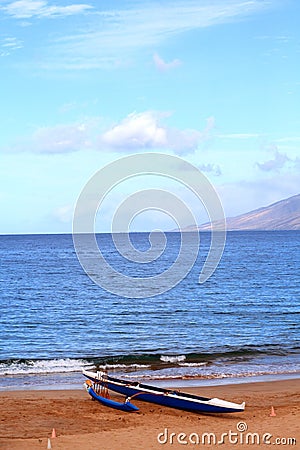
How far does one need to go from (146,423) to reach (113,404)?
228cm

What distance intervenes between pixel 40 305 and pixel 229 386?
3093 centimetres

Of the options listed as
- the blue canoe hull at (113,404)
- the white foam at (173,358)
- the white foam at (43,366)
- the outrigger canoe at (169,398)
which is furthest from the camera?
the white foam at (173,358)

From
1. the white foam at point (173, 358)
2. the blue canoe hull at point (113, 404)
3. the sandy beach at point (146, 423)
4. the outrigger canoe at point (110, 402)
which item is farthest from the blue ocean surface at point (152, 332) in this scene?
the blue canoe hull at point (113, 404)

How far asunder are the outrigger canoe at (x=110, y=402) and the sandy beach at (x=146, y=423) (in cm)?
19

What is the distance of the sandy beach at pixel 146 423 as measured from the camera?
57.8 feet

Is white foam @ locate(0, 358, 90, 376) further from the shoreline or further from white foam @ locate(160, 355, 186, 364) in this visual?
white foam @ locate(160, 355, 186, 364)

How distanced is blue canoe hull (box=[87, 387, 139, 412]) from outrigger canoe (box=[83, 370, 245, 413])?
0.60m

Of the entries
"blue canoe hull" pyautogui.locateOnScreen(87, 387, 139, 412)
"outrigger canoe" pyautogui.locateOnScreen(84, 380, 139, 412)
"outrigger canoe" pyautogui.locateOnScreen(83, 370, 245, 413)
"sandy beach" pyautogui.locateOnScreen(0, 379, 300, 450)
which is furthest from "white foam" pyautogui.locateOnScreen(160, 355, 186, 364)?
"blue canoe hull" pyautogui.locateOnScreen(87, 387, 139, 412)

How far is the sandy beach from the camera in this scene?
17625 millimetres

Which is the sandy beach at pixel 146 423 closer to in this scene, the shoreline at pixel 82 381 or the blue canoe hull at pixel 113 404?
the blue canoe hull at pixel 113 404

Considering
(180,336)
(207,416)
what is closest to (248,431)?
(207,416)

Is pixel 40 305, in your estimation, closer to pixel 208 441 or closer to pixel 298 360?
pixel 298 360

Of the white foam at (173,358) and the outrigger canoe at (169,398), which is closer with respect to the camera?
the outrigger canoe at (169,398)

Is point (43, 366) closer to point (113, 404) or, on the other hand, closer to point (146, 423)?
point (113, 404)
